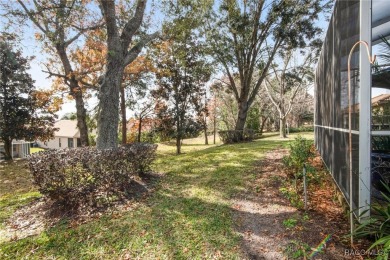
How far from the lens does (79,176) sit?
4.58 metres

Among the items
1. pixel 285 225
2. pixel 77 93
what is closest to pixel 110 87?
pixel 285 225

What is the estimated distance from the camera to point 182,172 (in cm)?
726

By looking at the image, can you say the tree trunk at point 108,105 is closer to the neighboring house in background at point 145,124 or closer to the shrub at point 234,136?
the shrub at point 234,136

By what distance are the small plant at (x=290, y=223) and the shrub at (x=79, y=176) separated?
3.38 meters

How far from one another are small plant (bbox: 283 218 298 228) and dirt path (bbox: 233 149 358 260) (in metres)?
0.02

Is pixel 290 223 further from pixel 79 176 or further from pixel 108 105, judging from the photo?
pixel 108 105

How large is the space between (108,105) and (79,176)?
2516 millimetres

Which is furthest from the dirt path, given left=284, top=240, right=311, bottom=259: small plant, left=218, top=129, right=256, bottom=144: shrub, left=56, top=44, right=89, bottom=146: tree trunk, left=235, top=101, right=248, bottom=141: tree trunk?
left=56, top=44, right=89, bottom=146: tree trunk

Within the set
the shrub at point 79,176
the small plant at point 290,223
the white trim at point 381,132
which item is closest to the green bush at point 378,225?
the white trim at point 381,132

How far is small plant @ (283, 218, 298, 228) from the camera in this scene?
3546mm

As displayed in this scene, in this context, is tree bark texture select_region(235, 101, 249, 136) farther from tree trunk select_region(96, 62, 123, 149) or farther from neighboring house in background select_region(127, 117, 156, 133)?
tree trunk select_region(96, 62, 123, 149)

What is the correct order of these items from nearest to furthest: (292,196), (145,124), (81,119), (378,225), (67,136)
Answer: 1. (378,225)
2. (292,196)
3. (81,119)
4. (145,124)
5. (67,136)

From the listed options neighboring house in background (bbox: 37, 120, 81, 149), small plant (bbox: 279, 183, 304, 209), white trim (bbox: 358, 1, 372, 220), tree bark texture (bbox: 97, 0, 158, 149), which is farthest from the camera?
neighboring house in background (bbox: 37, 120, 81, 149)

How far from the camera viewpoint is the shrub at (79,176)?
14.7 feet
